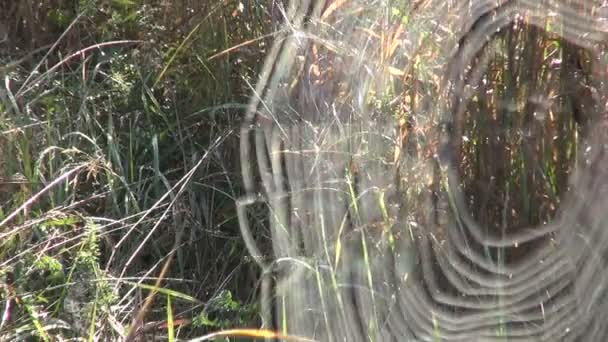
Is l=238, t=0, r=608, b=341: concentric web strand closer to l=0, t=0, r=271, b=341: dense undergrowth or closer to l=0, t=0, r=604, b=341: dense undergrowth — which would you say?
l=0, t=0, r=604, b=341: dense undergrowth

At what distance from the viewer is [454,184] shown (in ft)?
4.63

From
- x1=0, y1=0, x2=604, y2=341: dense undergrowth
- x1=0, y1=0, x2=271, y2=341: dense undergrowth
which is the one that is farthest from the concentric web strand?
x1=0, y1=0, x2=271, y2=341: dense undergrowth

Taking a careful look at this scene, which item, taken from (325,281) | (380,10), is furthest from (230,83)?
(325,281)

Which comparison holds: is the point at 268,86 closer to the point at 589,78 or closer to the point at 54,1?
the point at 589,78

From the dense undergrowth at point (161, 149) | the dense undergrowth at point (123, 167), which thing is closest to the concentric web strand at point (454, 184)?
the dense undergrowth at point (161, 149)

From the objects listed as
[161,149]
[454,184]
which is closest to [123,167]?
[161,149]

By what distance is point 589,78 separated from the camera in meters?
1.32

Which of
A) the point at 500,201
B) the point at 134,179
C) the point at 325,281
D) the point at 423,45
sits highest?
the point at 423,45

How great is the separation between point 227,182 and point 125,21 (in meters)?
0.52

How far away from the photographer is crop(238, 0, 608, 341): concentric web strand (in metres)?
1.34

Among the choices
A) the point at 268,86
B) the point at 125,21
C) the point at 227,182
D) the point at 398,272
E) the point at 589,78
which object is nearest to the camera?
the point at 589,78

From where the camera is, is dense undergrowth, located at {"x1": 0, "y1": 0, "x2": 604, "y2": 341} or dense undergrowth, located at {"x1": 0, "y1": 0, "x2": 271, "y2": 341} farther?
dense undergrowth, located at {"x1": 0, "y1": 0, "x2": 271, "y2": 341}

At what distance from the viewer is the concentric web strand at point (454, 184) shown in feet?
4.41

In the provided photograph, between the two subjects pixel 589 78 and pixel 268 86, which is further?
pixel 268 86
